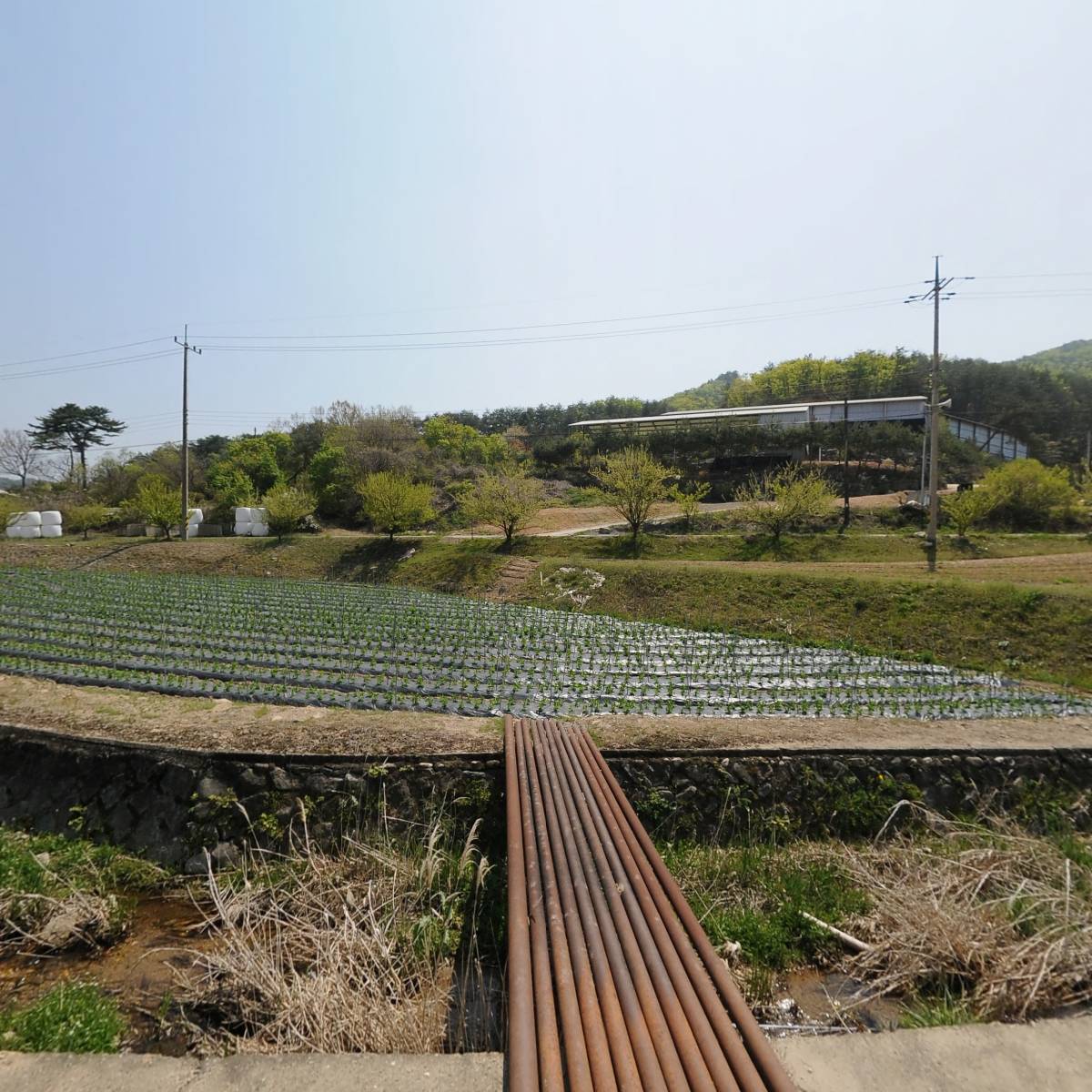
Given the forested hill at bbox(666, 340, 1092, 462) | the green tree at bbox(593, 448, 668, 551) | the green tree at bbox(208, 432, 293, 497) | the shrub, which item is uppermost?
the forested hill at bbox(666, 340, 1092, 462)

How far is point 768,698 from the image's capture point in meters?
9.45

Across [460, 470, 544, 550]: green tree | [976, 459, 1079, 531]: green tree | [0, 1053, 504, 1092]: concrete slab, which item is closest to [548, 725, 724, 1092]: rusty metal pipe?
[0, 1053, 504, 1092]: concrete slab

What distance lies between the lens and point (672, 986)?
3.27 metres

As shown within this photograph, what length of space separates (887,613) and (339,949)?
47.2 ft

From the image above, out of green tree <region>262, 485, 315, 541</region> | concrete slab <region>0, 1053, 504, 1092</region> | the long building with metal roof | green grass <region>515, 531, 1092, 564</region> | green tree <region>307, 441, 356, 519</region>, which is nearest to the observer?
concrete slab <region>0, 1053, 504, 1092</region>

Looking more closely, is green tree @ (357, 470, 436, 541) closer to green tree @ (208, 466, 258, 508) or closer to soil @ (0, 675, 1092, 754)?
green tree @ (208, 466, 258, 508)

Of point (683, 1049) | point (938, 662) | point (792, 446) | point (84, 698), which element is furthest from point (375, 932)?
point (792, 446)

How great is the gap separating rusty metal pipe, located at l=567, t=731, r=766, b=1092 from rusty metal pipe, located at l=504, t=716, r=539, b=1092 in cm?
85

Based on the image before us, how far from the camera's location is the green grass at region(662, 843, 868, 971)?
16.7 feet

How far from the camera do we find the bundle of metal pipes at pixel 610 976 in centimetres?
272

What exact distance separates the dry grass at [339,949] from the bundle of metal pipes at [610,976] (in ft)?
3.44

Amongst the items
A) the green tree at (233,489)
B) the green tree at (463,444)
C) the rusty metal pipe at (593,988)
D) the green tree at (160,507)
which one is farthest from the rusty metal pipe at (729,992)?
the green tree at (463,444)

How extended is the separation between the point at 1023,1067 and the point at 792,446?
122 feet

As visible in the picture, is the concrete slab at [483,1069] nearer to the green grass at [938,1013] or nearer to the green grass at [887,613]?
the green grass at [938,1013]
